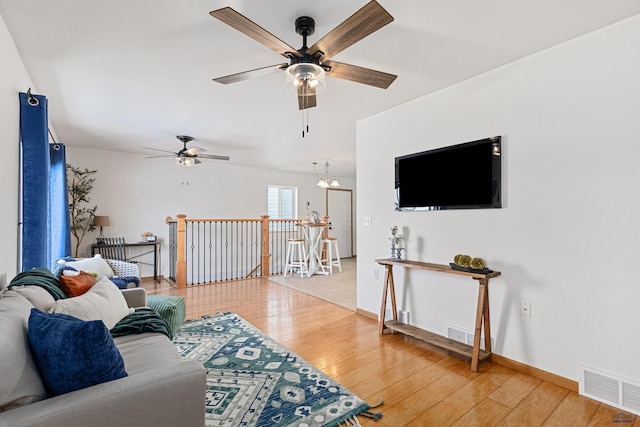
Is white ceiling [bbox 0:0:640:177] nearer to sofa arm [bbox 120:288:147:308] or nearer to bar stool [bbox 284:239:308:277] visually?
sofa arm [bbox 120:288:147:308]

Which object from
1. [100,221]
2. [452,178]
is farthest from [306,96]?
[100,221]

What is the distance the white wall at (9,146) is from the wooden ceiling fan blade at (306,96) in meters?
1.88

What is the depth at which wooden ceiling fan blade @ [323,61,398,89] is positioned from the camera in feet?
6.40

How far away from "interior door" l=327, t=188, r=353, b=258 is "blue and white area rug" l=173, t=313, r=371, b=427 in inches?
238

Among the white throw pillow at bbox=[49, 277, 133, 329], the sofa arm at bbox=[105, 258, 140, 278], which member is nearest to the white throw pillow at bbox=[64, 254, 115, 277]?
the sofa arm at bbox=[105, 258, 140, 278]

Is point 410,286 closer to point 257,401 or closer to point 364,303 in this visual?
point 364,303

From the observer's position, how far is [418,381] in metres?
2.23

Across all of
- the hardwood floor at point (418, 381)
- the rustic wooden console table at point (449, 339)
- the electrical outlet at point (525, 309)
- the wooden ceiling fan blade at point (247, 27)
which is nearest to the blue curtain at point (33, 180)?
the hardwood floor at point (418, 381)

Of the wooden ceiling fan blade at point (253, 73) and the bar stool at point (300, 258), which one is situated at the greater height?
the wooden ceiling fan blade at point (253, 73)

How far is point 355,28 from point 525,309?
2356 mm

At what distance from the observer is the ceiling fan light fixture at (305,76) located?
1892 mm

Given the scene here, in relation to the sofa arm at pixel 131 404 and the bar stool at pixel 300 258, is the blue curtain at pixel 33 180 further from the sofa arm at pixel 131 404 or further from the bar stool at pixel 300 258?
the bar stool at pixel 300 258

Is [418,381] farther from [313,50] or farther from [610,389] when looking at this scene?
[313,50]

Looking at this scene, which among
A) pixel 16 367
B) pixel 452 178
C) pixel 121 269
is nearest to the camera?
pixel 16 367
